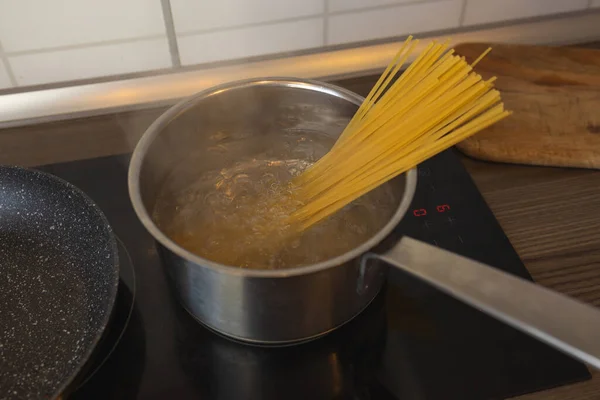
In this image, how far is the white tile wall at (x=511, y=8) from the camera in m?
0.83

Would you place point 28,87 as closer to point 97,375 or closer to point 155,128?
point 155,128

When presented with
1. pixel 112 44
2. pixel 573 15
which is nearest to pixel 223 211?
pixel 112 44

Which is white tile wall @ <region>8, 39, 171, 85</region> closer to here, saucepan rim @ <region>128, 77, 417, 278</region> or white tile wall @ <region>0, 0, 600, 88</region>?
white tile wall @ <region>0, 0, 600, 88</region>

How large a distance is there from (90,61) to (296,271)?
1.52 feet

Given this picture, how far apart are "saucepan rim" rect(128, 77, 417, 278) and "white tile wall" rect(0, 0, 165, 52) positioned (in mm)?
183

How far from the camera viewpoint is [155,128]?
57 centimetres

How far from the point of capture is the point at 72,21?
71cm

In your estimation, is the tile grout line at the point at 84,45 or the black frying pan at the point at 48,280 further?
the tile grout line at the point at 84,45

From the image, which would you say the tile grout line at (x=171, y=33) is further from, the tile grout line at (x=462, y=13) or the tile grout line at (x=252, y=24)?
the tile grout line at (x=462, y=13)

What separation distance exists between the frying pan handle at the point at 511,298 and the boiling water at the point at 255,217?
0.37 feet

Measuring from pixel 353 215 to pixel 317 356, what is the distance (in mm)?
149

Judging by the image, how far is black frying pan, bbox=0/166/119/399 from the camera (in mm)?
543

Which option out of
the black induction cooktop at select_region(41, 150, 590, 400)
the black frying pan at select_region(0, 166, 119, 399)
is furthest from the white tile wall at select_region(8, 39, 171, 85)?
the black induction cooktop at select_region(41, 150, 590, 400)

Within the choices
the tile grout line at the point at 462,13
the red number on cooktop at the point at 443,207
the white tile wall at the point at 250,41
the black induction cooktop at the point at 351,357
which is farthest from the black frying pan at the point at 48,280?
the tile grout line at the point at 462,13
